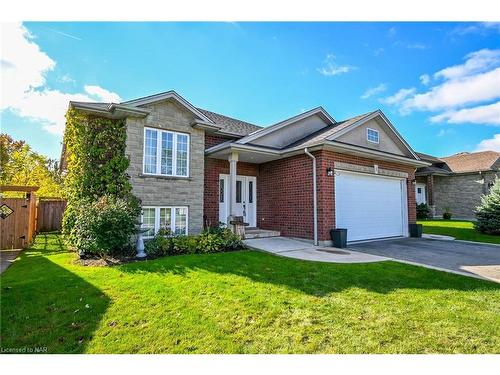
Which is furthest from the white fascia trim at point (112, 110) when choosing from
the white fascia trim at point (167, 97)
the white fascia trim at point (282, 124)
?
the white fascia trim at point (282, 124)

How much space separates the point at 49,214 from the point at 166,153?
33.9 ft

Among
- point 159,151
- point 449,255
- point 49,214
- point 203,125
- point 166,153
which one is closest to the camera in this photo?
point 449,255

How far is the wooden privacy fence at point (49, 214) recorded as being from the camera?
50.0 ft

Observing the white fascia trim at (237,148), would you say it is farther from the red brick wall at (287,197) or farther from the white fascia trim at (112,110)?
the white fascia trim at (112,110)

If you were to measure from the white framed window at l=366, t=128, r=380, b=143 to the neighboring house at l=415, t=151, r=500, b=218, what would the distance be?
13.3 meters

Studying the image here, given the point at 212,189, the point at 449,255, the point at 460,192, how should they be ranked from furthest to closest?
1. the point at 460,192
2. the point at 212,189
3. the point at 449,255

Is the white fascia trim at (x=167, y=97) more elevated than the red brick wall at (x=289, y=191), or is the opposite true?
the white fascia trim at (x=167, y=97)

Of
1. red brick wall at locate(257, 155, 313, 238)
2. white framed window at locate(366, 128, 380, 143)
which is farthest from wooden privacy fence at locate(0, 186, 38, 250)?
white framed window at locate(366, 128, 380, 143)

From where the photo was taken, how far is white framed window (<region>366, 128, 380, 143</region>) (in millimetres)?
12488

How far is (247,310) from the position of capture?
13.8 ft

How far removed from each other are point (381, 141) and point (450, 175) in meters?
15.2

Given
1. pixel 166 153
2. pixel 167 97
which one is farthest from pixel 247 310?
pixel 167 97

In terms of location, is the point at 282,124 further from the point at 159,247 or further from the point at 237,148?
the point at 159,247

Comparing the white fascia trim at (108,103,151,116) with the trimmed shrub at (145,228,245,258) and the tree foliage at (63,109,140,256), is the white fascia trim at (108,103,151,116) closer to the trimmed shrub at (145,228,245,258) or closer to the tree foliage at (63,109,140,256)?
the tree foliage at (63,109,140,256)
